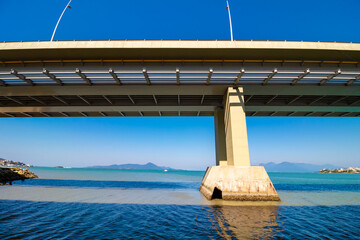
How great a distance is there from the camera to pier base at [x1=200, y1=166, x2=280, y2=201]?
45.8ft

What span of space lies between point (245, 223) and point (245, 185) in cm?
616

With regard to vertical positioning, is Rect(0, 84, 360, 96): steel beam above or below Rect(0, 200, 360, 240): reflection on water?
above

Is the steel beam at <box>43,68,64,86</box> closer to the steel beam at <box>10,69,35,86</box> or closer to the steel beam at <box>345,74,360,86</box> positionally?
the steel beam at <box>10,69,35,86</box>

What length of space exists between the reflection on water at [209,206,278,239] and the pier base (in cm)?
231

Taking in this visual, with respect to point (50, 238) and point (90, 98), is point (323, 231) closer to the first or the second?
point (50, 238)

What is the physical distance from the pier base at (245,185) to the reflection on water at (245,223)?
2.31 metres

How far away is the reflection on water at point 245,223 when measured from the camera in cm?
696

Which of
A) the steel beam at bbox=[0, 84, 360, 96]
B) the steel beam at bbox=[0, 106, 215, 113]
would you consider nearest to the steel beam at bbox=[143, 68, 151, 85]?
the steel beam at bbox=[0, 84, 360, 96]

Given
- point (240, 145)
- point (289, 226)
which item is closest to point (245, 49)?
point (240, 145)

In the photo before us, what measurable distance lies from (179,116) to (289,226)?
19.7m

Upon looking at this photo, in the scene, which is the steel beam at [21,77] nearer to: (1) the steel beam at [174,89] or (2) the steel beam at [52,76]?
(1) the steel beam at [174,89]

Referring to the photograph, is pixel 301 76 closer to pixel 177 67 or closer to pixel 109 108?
pixel 177 67

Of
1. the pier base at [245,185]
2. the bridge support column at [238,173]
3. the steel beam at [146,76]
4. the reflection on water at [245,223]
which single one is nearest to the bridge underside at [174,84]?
the steel beam at [146,76]

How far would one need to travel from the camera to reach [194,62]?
16.3 meters
